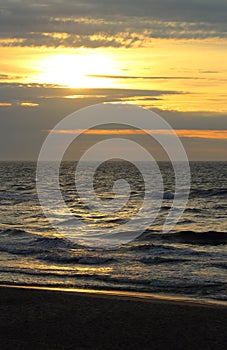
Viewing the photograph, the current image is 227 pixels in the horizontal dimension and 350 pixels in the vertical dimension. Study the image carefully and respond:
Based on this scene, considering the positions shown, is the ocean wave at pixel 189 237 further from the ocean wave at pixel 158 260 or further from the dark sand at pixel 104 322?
the dark sand at pixel 104 322

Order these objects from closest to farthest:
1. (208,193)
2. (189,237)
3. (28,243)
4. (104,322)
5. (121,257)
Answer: (104,322), (121,257), (28,243), (189,237), (208,193)

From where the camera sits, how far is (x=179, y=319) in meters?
11.9

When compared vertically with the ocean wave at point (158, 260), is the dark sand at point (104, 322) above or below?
below

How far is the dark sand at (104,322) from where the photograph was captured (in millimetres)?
10242

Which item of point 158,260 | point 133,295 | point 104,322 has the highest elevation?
point 158,260

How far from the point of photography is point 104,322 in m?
11.6

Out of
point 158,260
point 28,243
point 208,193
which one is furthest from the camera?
point 208,193

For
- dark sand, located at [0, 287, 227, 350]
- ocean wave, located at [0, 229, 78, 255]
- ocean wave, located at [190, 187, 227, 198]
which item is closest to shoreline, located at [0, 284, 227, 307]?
dark sand, located at [0, 287, 227, 350]

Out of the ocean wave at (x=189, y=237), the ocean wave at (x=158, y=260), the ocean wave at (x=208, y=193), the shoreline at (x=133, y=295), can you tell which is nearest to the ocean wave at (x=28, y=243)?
the ocean wave at (x=158, y=260)

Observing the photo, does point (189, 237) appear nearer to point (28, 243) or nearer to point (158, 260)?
point (28, 243)

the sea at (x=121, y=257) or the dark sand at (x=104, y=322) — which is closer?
the dark sand at (x=104, y=322)

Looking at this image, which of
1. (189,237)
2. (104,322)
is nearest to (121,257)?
(189,237)

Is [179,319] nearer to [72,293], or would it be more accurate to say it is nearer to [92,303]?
[92,303]

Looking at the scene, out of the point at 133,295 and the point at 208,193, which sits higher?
the point at 208,193
